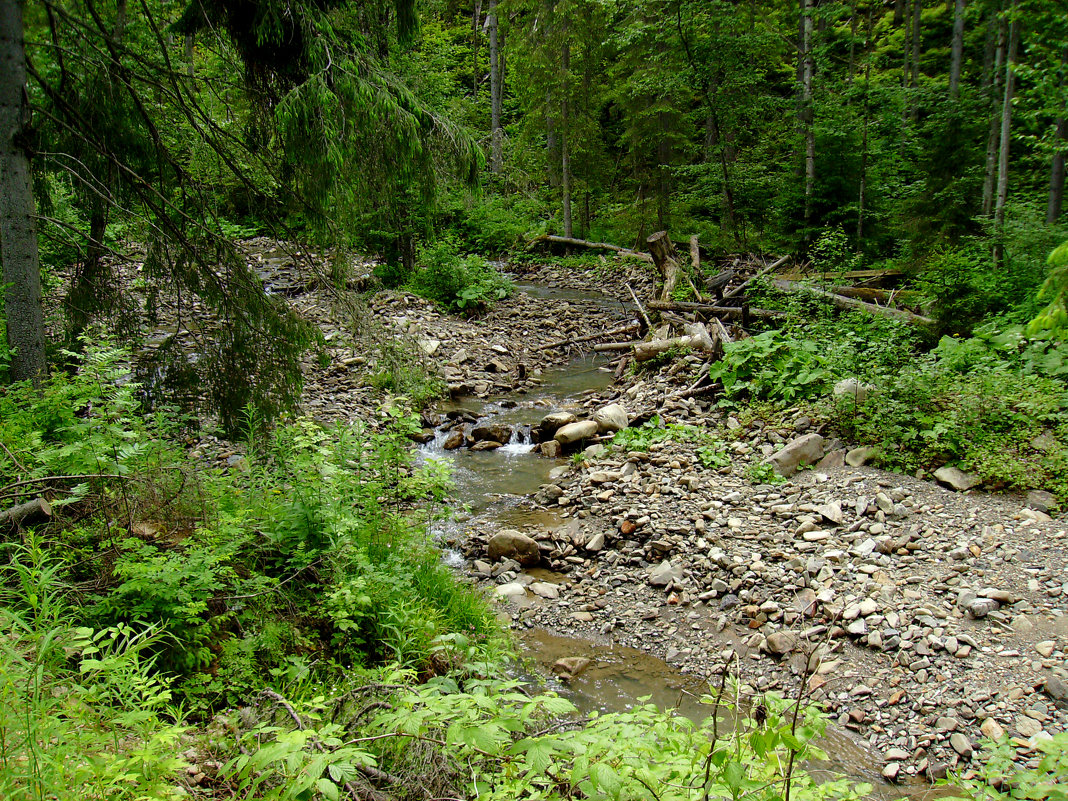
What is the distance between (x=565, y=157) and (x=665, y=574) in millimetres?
18409

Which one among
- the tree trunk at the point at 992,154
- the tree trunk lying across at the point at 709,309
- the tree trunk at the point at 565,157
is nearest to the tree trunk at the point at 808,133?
the tree trunk at the point at 992,154

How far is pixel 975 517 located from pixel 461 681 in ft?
15.9

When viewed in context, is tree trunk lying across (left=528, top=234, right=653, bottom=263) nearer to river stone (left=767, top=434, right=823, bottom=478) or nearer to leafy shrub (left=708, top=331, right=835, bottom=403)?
leafy shrub (left=708, top=331, right=835, bottom=403)

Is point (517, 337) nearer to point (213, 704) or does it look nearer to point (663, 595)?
point (663, 595)

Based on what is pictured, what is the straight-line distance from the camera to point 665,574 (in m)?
5.70

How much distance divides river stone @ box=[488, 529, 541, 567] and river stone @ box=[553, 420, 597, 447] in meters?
2.58

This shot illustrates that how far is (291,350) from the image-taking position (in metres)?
5.54

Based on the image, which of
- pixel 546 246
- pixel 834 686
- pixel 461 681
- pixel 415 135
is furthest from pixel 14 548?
pixel 546 246

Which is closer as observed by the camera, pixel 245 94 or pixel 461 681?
pixel 461 681

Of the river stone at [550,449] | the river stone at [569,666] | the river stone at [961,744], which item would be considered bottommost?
the river stone at [569,666]

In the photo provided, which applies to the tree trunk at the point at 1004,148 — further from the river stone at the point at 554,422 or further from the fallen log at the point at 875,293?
the river stone at the point at 554,422

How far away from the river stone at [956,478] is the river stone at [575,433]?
13.7 ft

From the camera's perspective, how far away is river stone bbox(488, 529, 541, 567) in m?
6.22

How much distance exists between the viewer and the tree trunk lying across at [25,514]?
10.4ft
